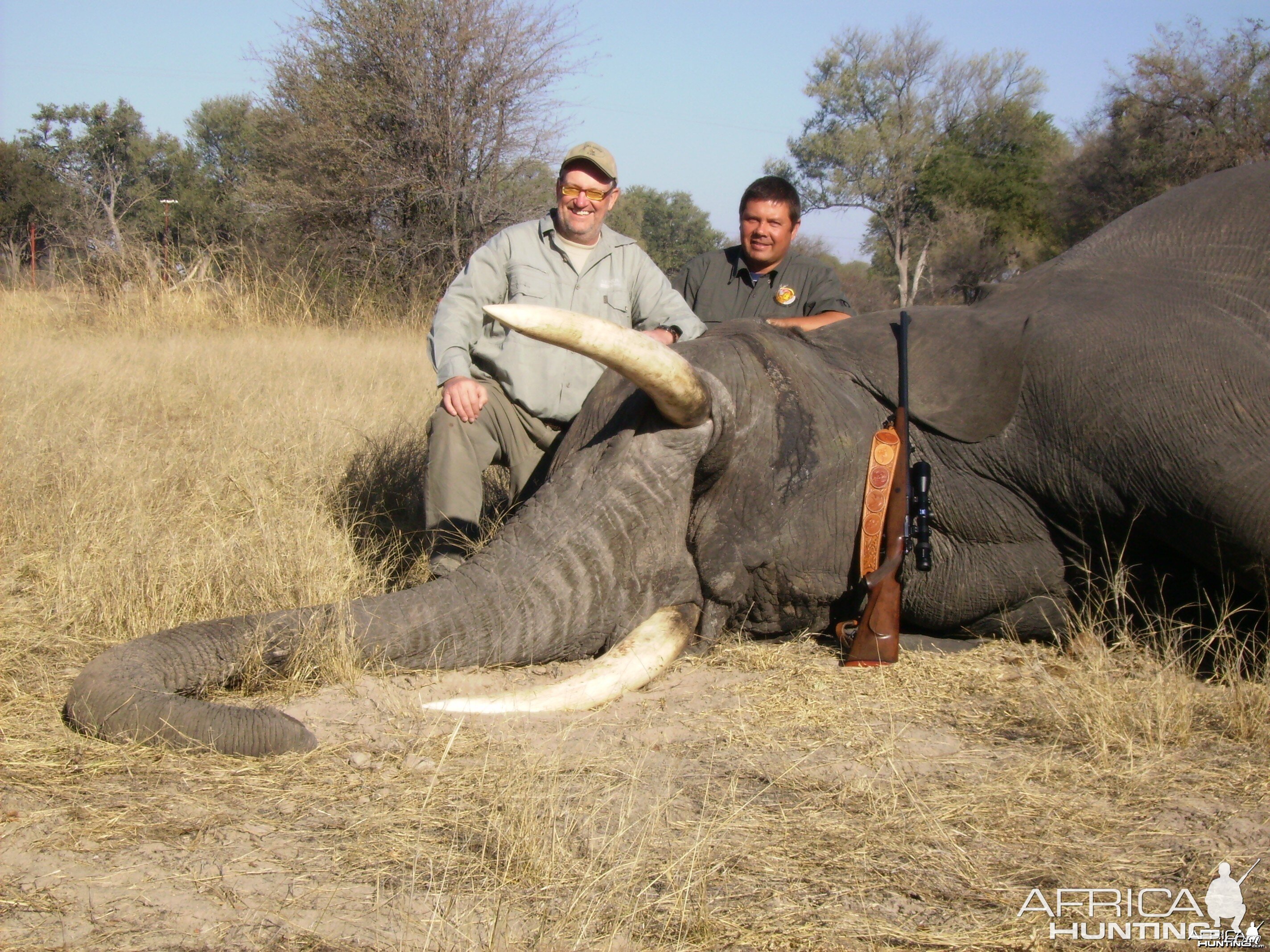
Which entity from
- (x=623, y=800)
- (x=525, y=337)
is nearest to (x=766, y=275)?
(x=525, y=337)

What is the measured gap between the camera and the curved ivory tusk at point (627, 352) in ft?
10.4

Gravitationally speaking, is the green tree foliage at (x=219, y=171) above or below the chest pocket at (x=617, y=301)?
above

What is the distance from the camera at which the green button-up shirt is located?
5.13 metres

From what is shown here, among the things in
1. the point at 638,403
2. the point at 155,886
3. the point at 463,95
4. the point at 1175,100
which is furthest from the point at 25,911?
the point at 1175,100

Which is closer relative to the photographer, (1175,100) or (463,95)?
(463,95)

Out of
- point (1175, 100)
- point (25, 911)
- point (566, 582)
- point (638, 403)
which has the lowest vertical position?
point (25, 911)

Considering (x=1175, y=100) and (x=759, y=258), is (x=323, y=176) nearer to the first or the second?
(x=759, y=258)

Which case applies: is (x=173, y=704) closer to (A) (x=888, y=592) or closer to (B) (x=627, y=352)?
(B) (x=627, y=352)

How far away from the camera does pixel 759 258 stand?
6.46 meters

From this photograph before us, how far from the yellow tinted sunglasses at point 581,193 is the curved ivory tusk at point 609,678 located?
239 centimetres

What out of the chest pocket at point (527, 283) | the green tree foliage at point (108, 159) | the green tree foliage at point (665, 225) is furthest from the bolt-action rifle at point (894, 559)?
the green tree foliage at point (665, 225)

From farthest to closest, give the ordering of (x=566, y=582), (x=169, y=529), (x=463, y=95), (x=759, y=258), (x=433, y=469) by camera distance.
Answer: (x=463, y=95), (x=759, y=258), (x=169, y=529), (x=433, y=469), (x=566, y=582)

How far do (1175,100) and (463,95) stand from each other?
48.5 feet

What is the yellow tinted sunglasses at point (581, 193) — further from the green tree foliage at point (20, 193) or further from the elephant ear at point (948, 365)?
the green tree foliage at point (20, 193)
